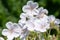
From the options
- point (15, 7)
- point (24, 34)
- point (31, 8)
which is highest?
point (15, 7)

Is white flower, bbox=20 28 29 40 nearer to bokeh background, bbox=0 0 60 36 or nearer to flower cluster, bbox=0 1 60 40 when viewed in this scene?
flower cluster, bbox=0 1 60 40

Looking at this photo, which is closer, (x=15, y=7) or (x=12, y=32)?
(x=12, y=32)

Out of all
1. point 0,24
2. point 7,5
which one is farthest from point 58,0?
point 0,24

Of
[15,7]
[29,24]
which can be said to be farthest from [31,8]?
[15,7]

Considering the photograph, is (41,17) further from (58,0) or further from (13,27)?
(58,0)

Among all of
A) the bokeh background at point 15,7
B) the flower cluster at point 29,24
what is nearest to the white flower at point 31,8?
the flower cluster at point 29,24

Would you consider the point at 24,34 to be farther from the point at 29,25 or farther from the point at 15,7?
the point at 15,7

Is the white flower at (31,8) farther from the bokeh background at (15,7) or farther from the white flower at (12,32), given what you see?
the bokeh background at (15,7)

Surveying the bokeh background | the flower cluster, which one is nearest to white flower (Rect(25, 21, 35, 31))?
the flower cluster
